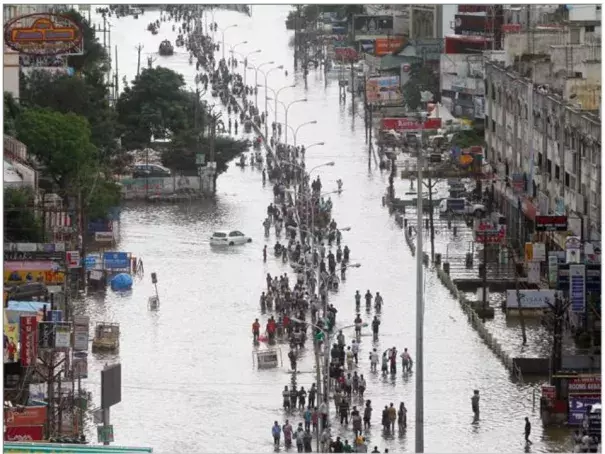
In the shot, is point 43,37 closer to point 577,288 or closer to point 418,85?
point 577,288

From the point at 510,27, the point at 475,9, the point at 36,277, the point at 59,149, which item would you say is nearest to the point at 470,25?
the point at 475,9

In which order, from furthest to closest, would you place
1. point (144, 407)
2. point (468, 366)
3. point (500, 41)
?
point (500, 41), point (468, 366), point (144, 407)

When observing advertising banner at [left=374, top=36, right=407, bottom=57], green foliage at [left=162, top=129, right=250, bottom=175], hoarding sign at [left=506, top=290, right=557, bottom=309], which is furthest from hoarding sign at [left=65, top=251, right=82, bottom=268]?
advertising banner at [left=374, top=36, right=407, bottom=57]

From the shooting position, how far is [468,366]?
9256cm

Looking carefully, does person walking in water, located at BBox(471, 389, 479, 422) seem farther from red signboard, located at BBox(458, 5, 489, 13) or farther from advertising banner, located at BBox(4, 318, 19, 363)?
red signboard, located at BBox(458, 5, 489, 13)

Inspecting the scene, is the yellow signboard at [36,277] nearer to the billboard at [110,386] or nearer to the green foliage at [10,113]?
the billboard at [110,386]

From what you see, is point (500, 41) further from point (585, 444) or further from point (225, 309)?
point (585, 444)

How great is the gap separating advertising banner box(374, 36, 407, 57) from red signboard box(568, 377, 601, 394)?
113956 mm

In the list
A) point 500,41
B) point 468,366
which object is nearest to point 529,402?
point 468,366

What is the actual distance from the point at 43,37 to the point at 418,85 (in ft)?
173

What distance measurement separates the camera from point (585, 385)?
80.9 metres

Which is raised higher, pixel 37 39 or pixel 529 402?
pixel 37 39

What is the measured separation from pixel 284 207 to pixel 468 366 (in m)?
40.8

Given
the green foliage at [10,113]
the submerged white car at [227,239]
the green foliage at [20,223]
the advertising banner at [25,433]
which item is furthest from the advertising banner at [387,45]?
the advertising banner at [25,433]
